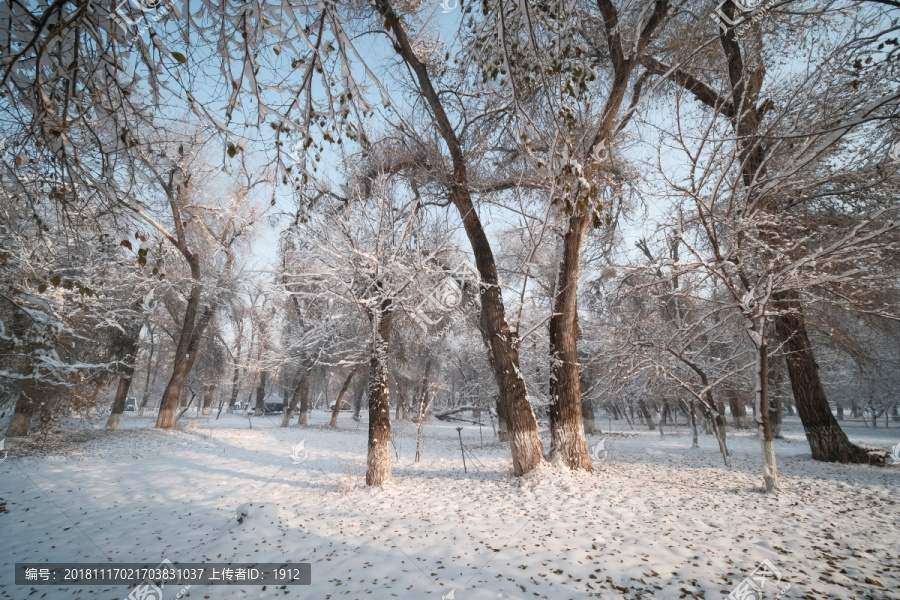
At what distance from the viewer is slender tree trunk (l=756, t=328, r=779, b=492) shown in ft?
17.3

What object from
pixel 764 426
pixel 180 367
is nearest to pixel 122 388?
pixel 180 367

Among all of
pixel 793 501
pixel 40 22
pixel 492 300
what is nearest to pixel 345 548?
pixel 492 300

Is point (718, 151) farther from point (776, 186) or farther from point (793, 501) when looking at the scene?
point (793, 501)

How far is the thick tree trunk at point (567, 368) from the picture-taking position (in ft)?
21.4

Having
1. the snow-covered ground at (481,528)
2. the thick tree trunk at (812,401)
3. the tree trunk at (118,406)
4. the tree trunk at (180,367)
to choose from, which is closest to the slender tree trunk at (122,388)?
the tree trunk at (118,406)

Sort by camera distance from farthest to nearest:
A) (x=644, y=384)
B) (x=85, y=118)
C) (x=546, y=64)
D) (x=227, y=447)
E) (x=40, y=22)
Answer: (x=644, y=384) < (x=227, y=447) < (x=546, y=64) < (x=85, y=118) < (x=40, y=22)

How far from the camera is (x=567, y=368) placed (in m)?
6.68

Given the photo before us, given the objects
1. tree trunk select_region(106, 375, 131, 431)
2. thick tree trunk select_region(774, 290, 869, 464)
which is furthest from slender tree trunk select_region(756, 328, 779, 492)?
tree trunk select_region(106, 375, 131, 431)

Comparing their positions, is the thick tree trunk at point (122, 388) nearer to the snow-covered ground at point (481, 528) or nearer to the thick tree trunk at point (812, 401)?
the snow-covered ground at point (481, 528)

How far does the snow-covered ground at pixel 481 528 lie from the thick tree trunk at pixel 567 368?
487 millimetres

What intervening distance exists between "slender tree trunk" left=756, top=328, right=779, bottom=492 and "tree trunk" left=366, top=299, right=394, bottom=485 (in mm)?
5990

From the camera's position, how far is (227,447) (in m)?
12.2

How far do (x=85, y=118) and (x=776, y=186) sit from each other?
7707 mm

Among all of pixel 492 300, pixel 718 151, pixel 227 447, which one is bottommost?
pixel 227 447
